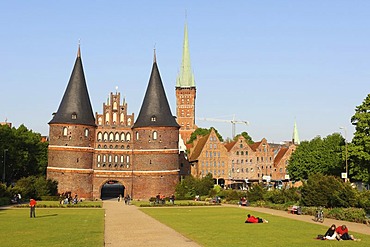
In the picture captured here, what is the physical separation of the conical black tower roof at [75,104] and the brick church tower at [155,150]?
813 centimetres

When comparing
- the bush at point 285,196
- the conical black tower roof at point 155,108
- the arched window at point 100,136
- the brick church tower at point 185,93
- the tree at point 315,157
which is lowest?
the bush at point 285,196

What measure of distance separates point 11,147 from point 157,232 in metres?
58.9

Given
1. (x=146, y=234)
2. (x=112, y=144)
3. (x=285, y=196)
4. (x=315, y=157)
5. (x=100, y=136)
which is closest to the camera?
(x=146, y=234)

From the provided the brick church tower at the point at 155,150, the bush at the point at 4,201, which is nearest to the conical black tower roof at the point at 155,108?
the brick church tower at the point at 155,150

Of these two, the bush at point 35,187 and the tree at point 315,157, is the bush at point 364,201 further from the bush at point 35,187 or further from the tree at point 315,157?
the bush at point 35,187

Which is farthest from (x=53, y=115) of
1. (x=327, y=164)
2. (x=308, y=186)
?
(x=308, y=186)

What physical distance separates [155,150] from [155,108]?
20.7ft

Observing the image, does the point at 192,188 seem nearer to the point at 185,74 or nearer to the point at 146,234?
the point at 146,234

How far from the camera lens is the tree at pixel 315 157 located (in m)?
83.7

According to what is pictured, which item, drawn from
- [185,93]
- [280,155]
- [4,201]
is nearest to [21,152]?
[4,201]

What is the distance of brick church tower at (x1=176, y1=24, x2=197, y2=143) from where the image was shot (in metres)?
164

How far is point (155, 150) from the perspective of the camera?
268ft

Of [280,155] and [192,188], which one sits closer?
[192,188]

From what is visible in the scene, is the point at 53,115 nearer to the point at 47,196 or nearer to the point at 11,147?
Result: the point at 11,147
